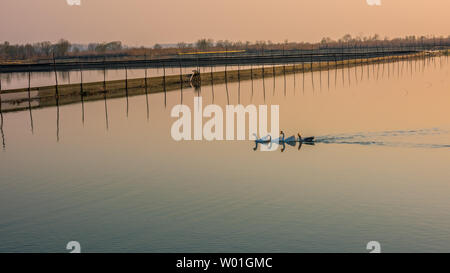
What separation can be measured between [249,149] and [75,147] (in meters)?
10.4

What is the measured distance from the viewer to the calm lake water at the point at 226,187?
62.9 feet

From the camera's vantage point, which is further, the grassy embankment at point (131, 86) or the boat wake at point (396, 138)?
the grassy embankment at point (131, 86)

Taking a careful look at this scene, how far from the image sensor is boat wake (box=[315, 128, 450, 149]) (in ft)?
116

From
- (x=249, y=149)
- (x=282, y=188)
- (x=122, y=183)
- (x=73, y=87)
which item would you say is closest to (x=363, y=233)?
(x=282, y=188)

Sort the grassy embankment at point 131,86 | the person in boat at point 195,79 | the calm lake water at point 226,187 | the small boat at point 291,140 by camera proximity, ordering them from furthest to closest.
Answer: the person in boat at point 195,79
the grassy embankment at point 131,86
the small boat at point 291,140
the calm lake water at point 226,187

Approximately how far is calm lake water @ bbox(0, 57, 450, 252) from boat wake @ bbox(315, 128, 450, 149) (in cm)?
11

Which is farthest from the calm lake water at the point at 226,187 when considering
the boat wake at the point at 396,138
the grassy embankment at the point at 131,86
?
the grassy embankment at the point at 131,86

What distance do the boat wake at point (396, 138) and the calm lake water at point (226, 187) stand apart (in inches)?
4.4

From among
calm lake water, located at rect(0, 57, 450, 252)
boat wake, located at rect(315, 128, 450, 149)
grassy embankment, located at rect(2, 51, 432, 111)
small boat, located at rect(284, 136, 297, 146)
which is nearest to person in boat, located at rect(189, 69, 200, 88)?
grassy embankment, located at rect(2, 51, 432, 111)

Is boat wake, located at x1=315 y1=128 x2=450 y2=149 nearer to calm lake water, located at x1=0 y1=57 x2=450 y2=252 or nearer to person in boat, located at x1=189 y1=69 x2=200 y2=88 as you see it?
calm lake water, located at x1=0 y1=57 x2=450 y2=252

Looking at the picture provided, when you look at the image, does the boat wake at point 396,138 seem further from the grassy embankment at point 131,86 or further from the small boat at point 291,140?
the grassy embankment at point 131,86

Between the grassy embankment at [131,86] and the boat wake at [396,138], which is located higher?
the grassy embankment at [131,86]

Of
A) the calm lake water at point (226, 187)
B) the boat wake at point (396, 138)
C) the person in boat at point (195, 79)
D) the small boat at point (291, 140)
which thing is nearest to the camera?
the calm lake water at point (226, 187)

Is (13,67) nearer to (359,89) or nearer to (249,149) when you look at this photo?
(359,89)
